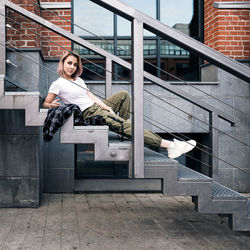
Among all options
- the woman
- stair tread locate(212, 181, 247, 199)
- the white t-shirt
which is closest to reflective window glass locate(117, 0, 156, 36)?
the woman

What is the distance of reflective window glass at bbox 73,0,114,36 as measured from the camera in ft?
20.5

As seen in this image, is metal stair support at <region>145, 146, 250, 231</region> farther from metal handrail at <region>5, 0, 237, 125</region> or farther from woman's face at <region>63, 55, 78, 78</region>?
woman's face at <region>63, 55, 78, 78</region>

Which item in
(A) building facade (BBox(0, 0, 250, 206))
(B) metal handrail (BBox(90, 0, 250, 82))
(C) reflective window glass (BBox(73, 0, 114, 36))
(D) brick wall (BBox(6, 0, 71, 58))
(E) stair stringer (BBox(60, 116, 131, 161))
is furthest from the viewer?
(C) reflective window glass (BBox(73, 0, 114, 36))

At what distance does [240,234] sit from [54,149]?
3.30 metres

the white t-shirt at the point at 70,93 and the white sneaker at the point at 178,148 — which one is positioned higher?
the white t-shirt at the point at 70,93

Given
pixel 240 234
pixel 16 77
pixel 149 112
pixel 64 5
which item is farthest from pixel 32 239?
pixel 64 5

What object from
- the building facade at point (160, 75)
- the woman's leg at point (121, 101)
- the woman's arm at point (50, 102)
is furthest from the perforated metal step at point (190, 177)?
the building facade at point (160, 75)

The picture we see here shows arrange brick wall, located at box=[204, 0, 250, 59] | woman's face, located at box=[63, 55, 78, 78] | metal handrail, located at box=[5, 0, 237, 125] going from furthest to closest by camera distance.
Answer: brick wall, located at box=[204, 0, 250, 59] < metal handrail, located at box=[5, 0, 237, 125] < woman's face, located at box=[63, 55, 78, 78]

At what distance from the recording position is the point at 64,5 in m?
5.82

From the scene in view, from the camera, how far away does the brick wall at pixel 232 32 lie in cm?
602

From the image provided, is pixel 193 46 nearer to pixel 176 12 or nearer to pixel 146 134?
pixel 146 134

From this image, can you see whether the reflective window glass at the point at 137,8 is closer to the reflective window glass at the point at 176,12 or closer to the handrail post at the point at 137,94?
the reflective window glass at the point at 176,12

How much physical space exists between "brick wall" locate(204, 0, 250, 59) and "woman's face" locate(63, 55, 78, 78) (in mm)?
3198

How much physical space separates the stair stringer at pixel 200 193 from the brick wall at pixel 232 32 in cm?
366
